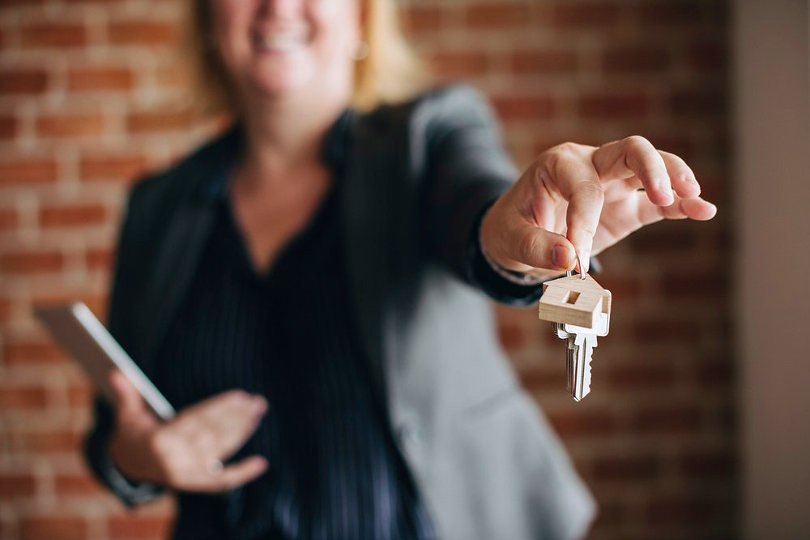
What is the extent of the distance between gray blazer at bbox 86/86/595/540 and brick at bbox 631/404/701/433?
0.53m

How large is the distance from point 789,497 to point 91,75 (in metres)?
1.49

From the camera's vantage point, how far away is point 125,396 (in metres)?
0.78

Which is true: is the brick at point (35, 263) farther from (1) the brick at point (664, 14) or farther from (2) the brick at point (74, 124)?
(1) the brick at point (664, 14)

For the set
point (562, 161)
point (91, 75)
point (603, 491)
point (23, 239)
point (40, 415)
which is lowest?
point (603, 491)

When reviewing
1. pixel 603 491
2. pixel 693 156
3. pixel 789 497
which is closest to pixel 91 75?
pixel 693 156

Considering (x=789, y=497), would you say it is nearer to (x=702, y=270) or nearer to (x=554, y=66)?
(x=702, y=270)

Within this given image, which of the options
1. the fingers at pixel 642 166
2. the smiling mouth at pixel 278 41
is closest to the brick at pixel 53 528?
the smiling mouth at pixel 278 41

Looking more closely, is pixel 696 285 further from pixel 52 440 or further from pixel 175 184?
pixel 52 440

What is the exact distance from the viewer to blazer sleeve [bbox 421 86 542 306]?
0.52 m

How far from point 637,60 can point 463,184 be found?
0.83m

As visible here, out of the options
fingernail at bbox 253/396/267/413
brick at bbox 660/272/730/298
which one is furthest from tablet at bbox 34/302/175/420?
brick at bbox 660/272/730/298

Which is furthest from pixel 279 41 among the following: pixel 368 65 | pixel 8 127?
pixel 8 127

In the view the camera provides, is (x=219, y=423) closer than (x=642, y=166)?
No

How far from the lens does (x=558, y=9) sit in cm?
128
